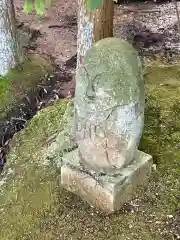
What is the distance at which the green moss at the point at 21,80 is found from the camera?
6969 mm

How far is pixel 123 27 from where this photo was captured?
351 inches

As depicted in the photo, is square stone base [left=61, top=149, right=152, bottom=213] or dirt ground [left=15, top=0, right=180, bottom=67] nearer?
square stone base [left=61, top=149, right=152, bottom=213]

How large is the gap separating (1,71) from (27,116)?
106cm

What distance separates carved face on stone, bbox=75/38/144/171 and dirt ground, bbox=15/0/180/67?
4.37 meters

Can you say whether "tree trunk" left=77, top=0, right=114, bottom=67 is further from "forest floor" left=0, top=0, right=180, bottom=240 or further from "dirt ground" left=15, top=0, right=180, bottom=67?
"dirt ground" left=15, top=0, right=180, bottom=67

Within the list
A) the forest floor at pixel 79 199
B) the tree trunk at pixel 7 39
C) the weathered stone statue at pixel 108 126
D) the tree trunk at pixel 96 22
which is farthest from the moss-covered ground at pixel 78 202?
the tree trunk at pixel 7 39

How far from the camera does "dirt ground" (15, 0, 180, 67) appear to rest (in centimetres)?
836

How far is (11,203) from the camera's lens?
174 inches

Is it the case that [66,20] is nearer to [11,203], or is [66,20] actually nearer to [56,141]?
[56,141]

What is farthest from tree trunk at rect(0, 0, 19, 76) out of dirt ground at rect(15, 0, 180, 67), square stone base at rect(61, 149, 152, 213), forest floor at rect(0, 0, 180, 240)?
square stone base at rect(61, 149, 152, 213)

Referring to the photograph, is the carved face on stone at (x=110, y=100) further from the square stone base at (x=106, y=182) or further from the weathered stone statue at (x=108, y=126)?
the square stone base at (x=106, y=182)

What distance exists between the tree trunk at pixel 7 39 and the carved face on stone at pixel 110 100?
142 inches

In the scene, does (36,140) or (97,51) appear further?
(36,140)

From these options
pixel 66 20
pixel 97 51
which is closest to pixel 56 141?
pixel 97 51
